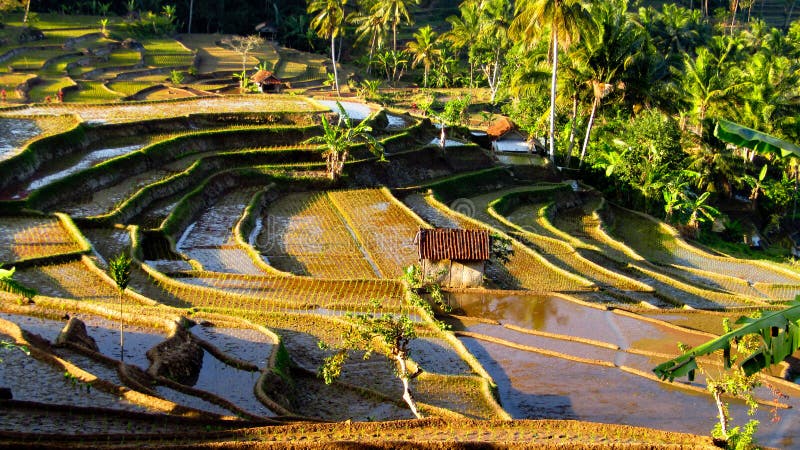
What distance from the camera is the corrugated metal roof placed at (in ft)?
64.8

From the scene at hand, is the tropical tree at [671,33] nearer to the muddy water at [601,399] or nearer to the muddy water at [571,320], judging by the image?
the muddy water at [571,320]

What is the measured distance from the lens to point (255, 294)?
18.0m

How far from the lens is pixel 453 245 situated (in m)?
19.9

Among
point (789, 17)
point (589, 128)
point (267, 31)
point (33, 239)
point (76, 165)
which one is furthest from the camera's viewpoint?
point (789, 17)

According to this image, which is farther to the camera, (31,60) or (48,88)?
(31,60)

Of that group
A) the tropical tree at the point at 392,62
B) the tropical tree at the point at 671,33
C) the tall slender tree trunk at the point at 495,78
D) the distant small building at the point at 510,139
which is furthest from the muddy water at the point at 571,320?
the tropical tree at the point at 671,33

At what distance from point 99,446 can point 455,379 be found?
22.4 ft

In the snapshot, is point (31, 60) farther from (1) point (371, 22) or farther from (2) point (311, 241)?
(2) point (311, 241)

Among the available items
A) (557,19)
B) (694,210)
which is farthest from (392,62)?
(694,210)

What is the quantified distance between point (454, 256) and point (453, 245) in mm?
318

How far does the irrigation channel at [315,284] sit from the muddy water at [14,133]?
0.48m

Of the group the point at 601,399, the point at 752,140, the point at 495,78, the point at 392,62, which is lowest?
the point at 601,399

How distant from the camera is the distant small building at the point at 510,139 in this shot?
3759 centimetres

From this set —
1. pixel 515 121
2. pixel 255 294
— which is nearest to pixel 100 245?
pixel 255 294
